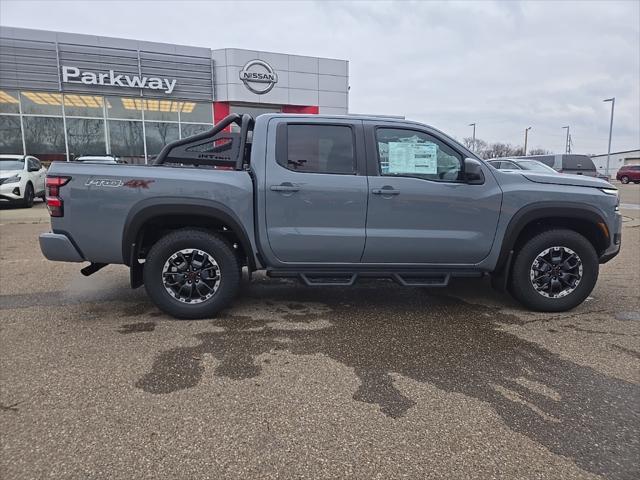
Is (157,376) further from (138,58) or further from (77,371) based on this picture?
(138,58)

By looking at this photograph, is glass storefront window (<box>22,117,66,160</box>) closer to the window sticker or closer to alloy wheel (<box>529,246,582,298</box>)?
the window sticker

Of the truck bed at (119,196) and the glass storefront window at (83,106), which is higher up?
the glass storefront window at (83,106)

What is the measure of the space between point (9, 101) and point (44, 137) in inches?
79.1

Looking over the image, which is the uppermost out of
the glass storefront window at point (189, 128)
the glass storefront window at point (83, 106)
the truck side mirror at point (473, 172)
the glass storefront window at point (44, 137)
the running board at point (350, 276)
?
the glass storefront window at point (83, 106)

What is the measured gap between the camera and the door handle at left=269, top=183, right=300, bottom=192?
406 centimetres

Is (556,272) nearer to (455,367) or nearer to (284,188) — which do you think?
(455,367)

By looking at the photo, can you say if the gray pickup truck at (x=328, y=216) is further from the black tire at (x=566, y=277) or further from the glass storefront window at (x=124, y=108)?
the glass storefront window at (x=124, y=108)

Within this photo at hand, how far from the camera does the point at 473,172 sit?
13.6ft

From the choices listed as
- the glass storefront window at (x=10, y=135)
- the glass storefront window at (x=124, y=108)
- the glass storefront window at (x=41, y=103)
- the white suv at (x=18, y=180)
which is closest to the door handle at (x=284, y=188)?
the white suv at (x=18, y=180)

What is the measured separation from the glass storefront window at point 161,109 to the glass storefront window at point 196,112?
297 millimetres

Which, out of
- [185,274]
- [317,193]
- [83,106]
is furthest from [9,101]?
[317,193]

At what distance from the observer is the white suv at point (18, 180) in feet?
45.2

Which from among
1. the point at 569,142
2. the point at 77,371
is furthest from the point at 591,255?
the point at 569,142

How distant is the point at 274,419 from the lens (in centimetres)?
262
